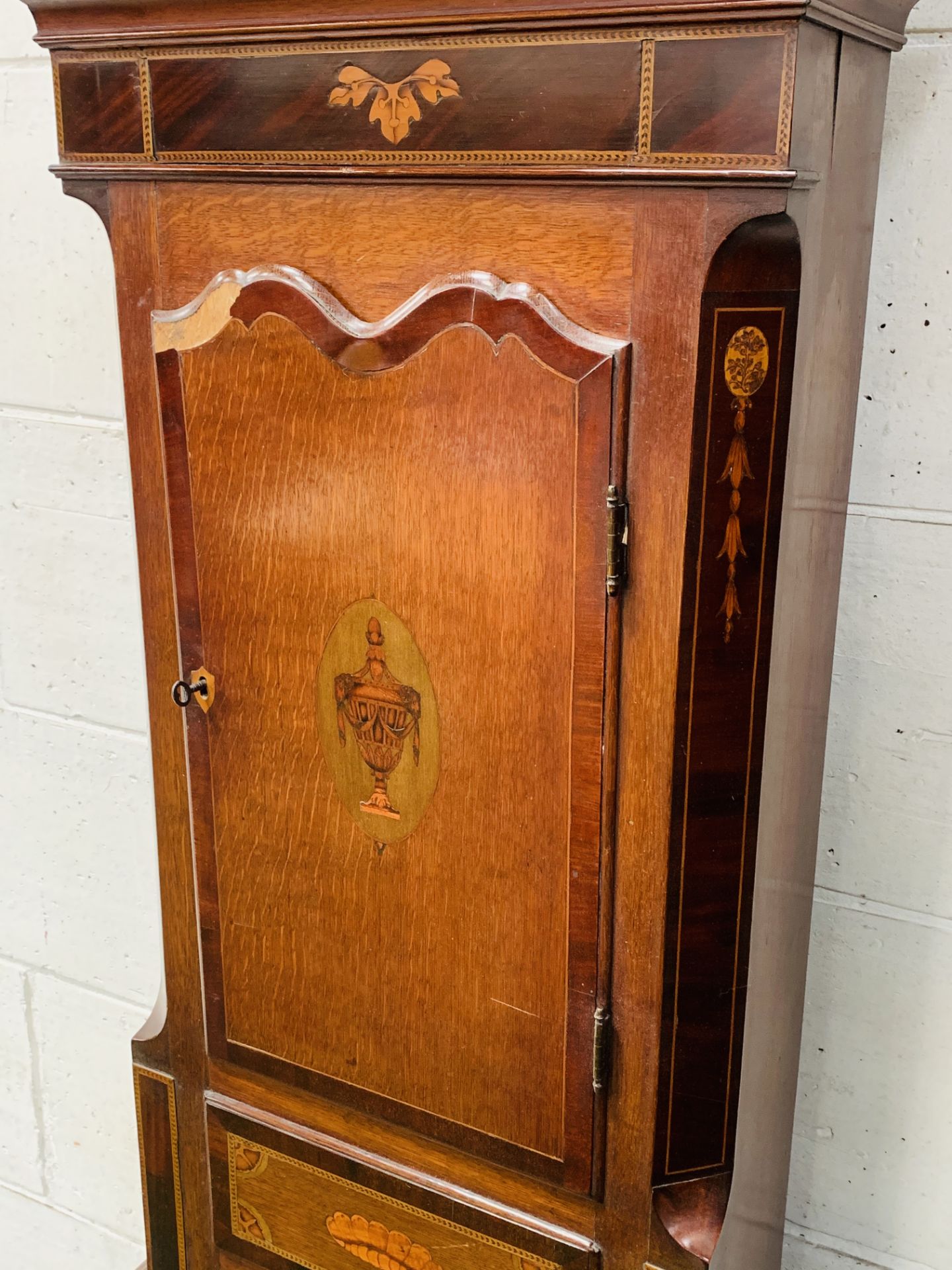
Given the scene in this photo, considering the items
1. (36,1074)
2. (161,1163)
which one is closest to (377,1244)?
(161,1163)

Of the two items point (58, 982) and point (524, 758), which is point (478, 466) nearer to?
point (524, 758)

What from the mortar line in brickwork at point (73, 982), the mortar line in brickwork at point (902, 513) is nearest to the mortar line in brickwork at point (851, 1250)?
the mortar line in brickwork at point (902, 513)

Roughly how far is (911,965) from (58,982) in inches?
46.5

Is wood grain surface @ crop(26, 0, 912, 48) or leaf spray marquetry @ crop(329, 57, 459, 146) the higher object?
wood grain surface @ crop(26, 0, 912, 48)

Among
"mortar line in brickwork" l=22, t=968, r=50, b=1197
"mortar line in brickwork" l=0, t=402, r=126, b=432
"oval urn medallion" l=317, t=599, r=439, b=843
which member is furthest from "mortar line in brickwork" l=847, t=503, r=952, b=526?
"mortar line in brickwork" l=22, t=968, r=50, b=1197

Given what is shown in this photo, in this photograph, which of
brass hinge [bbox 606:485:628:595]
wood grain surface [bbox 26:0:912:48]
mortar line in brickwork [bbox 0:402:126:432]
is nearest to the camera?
wood grain surface [bbox 26:0:912:48]

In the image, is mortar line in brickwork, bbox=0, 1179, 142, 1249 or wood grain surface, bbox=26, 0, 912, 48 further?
mortar line in brickwork, bbox=0, 1179, 142, 1249

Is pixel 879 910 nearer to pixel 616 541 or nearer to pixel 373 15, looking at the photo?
pixel 616 541

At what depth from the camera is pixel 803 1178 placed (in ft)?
4.31

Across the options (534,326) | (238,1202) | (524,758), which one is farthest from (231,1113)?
(534,326)

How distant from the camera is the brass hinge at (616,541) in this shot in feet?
2.89

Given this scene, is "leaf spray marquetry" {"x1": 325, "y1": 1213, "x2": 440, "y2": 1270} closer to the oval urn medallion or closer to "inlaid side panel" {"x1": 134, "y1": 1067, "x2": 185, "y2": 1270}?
"inlaid side panel" {"x1": 134, "y1": 1067, "x2": 185, "y2": 1270}

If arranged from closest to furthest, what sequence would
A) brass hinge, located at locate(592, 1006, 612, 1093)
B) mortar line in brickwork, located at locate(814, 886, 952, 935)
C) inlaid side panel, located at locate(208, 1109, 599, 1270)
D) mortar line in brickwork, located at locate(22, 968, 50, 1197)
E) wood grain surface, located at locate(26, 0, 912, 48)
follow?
wood grain surface, located at locate(26, 0, 912, 48) < brass hinge, located at locate(592, 1006, 612, 1093) < inlaid side panel, located at locate(208, 1109, 599, 1270) < mortar line in brickwork, located at locate(814, 886, 952, 935) < mortar line in brickwork, located at locate(22, 968, 50, 1197)

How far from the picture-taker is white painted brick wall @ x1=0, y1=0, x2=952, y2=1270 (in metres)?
1.12
